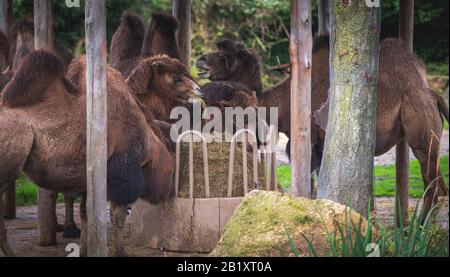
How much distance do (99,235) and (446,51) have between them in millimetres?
17183

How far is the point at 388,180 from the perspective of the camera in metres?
12.9

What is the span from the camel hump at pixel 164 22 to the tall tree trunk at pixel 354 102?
11.1 feet

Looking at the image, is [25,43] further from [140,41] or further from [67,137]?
[67,137]

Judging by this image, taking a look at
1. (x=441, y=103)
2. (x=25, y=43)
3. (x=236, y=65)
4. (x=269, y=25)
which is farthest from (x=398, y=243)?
(x=269, y=25)

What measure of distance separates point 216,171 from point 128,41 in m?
3.13

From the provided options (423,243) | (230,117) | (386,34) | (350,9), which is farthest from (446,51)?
(423,243)

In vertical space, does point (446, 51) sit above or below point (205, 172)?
above

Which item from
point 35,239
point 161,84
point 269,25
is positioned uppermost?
Answer: point 269,25

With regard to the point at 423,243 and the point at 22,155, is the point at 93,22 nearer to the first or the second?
the point at 22,155

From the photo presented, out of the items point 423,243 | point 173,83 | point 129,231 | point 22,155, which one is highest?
point 173,83

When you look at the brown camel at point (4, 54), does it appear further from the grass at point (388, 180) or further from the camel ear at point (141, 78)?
the grass at point (388, 180)

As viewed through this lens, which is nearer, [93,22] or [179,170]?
[93,22]

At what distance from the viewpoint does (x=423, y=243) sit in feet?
17.3

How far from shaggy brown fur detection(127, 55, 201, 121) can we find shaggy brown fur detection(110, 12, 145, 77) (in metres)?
1.89
